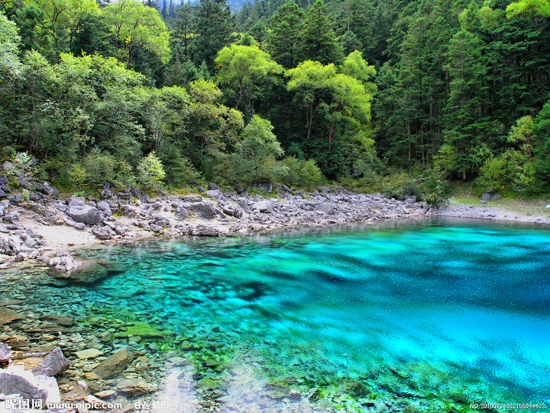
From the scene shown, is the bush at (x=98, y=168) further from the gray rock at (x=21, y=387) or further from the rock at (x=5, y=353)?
the gray rock at (x=21, y=387)

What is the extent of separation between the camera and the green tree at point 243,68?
94.3 feet

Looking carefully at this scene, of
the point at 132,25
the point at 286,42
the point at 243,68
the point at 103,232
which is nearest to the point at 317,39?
the point at 286,42

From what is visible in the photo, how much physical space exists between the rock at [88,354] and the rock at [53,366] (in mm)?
356

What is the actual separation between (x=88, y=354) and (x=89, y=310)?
1.88 metres

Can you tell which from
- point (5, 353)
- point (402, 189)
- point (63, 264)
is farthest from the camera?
point (402, 189)

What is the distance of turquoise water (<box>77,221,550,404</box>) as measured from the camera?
16.1 feet

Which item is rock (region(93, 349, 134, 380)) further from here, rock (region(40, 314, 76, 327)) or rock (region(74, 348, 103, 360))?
rock (region(40, 314, 76, 327))

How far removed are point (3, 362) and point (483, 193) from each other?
32334 millimetres

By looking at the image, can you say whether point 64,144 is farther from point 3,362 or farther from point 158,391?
point 158,391

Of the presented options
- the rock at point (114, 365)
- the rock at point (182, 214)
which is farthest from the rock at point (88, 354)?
the rock at point (182, 214)

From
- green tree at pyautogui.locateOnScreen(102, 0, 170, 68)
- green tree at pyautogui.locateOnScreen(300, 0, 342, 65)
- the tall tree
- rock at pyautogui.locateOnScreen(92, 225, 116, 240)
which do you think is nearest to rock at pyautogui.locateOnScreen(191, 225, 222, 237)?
rock at pyautogui.locateOnScreen(92, 225, 116, 240)

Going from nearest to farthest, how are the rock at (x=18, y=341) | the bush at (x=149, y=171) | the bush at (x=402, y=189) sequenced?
1. the rock at (x=18, y=341)
2. the bush at (x=149, y=171)
3. the bush at (x=402, y=189)

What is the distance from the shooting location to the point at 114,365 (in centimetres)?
472

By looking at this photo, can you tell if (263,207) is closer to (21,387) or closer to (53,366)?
(53,366)
